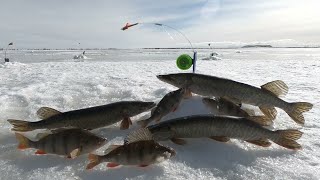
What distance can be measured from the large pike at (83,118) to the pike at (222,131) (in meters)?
0.80

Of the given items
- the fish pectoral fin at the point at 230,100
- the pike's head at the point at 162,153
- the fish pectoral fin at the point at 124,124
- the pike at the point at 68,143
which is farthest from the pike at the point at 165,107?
the pike's head at the point at 162,153

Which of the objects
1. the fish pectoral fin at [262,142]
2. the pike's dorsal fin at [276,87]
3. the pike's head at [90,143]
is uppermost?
the pike's dorsal fin at [276,87]

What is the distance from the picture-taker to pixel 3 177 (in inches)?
110

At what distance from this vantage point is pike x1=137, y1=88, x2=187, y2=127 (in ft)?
13.1

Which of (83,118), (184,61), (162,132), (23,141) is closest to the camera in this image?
(23,141)

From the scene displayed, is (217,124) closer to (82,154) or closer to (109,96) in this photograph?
(82,154)

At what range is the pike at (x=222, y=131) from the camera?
3355 millimetres

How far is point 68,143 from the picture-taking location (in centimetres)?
305

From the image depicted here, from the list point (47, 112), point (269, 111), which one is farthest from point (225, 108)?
point (47, 112)

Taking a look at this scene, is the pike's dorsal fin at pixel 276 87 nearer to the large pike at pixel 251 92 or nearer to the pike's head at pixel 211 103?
the large pike at pixel 251 92

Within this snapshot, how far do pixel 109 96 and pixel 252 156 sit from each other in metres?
3.65

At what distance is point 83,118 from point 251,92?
219cm

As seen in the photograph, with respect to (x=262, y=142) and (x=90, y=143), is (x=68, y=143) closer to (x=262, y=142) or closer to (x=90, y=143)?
(x=90, y=143)

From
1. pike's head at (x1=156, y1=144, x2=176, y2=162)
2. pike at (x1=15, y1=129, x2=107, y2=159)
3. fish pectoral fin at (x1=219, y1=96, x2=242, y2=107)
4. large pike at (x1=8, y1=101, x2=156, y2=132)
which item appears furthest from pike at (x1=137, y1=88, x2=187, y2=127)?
pike's head at (x1=156, y1=144, x2=176, y2=162)
